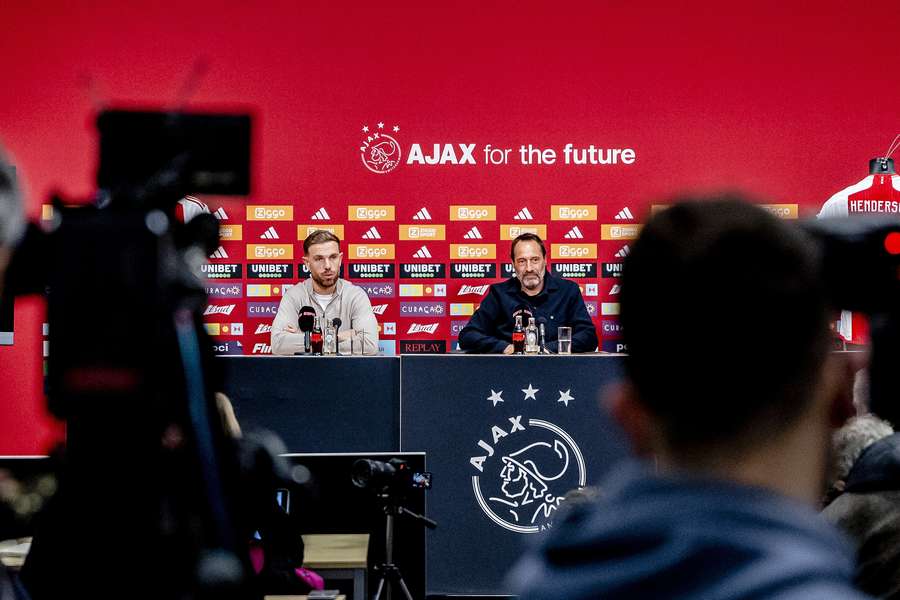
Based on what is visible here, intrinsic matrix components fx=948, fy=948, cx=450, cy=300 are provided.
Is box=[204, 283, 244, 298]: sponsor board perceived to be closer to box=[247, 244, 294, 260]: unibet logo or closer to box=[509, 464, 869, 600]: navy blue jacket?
box=[247, 244, 294, 260]: unibet logo

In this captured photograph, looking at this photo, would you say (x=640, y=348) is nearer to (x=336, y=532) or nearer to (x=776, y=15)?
(x=336, y=532)

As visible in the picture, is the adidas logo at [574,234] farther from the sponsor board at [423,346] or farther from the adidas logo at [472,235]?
the sponsor board at [423,346]

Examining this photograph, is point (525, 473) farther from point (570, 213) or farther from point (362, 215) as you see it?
point (362, 215)

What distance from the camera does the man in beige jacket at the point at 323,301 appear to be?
5.39m

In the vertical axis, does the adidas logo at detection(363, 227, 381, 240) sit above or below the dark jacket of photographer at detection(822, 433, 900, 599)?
above

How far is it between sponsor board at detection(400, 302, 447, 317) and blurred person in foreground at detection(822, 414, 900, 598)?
4.82 metres

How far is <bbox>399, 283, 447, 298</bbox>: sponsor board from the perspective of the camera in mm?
6398

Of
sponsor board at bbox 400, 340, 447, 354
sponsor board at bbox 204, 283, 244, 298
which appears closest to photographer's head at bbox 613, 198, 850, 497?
sponsor board at bbox 400, 340, 447, 354

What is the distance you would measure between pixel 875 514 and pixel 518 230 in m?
4.94

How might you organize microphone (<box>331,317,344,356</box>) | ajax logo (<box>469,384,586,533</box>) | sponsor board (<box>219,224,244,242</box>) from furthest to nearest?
1. sponsor board (<box>219,224,244,242</box>)
2. microphone (<box>331,317,344,356</box>)
3. ajax logo (<box>469,384,586,533</box>)

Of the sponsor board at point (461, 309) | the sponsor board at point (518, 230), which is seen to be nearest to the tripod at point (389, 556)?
the sponsor board at point (461, 309)

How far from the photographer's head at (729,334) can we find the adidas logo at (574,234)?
5.93 m

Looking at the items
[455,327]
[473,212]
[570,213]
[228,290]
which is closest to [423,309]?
[455,327]

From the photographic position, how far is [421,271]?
6418 mm
